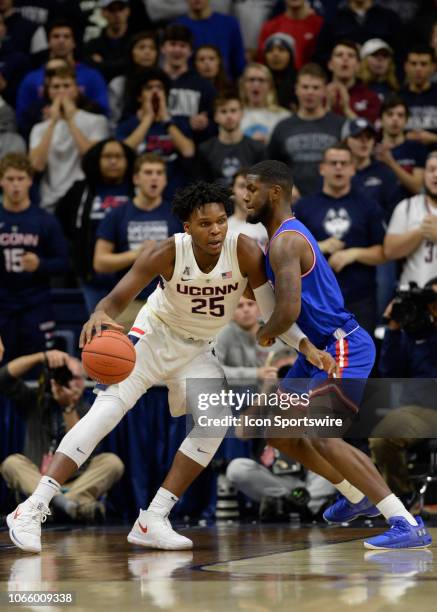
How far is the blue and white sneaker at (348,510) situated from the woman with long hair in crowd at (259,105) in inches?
182

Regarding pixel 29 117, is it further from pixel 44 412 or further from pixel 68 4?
pixel 44 412

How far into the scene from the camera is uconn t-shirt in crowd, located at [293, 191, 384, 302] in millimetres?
8875

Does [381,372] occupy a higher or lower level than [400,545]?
higher

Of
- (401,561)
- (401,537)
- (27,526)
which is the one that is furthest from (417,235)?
(27,526)

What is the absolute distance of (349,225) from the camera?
8.95m

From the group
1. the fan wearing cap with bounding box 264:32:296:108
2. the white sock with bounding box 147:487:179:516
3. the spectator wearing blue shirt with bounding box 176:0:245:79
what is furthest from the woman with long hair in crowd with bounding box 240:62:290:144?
the white sock with bounding box 147:487:179:516

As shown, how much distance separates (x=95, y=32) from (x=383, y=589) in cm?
881

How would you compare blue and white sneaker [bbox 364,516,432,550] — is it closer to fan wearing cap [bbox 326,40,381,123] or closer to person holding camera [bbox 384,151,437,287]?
person holding camera [bbox 384,151,437,287]

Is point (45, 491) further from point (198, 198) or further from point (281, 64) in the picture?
point (281, 64)

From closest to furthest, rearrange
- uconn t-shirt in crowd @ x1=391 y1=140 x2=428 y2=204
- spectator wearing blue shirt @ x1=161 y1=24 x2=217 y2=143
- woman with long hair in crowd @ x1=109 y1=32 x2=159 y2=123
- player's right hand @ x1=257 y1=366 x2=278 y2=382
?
player's right hand @ x1=257 y1=366 x2=278 y2=382 → uconn t-shirt in crowd @ x1=391 y1=140 x2=428 y2=204 → spectator wearing blue shirt @ x1=161 y1=24 x2=217 y2=143 → woman with long hair in crowd @ x1=109 y1=32 x2=159 y2=123

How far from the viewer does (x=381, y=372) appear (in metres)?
8.16

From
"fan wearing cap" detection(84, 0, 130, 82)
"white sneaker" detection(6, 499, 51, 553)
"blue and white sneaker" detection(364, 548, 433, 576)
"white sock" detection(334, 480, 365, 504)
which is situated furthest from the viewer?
"fan wearing cap" detection(84, 0, 130, 82)

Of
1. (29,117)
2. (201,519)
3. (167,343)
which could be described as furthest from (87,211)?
(167,343)

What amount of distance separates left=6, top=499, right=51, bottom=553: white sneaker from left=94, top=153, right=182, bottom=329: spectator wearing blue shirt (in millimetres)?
3172
